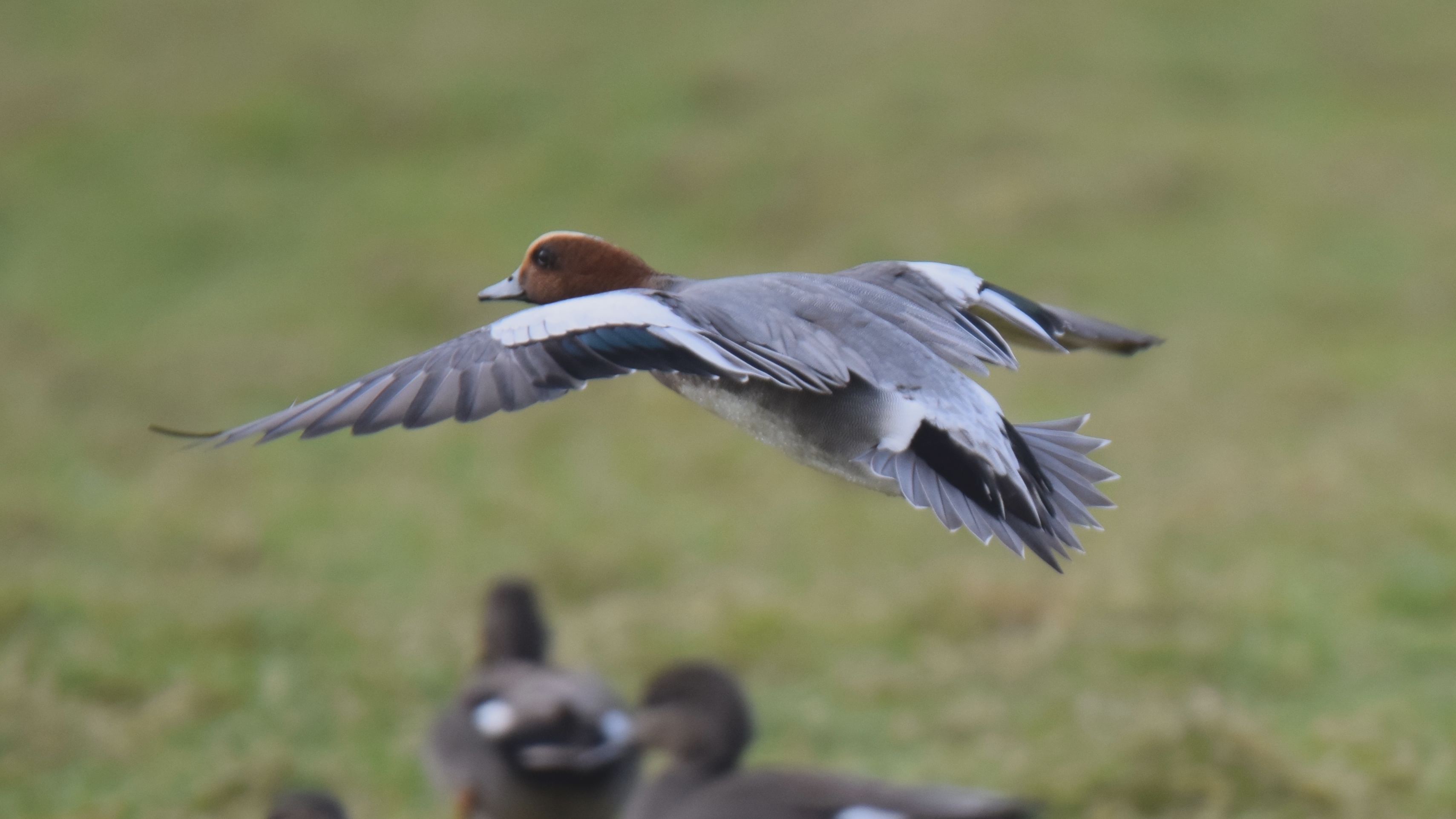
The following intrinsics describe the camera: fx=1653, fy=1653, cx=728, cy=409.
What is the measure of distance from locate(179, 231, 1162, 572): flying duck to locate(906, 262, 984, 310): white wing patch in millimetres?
33

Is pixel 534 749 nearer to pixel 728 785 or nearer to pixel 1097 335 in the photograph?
pixel 728 785

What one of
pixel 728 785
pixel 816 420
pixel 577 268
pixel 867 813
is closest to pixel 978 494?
pixel 816 420

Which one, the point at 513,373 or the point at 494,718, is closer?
the point at 513,373

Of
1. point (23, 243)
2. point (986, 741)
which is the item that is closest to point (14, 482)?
point (23, 243)

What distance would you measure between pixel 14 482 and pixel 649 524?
97.1 inches

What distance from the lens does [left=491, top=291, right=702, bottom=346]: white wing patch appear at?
2039 millimetres

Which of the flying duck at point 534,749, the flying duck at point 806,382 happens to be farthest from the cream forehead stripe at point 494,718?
the flying duck at point 806,382

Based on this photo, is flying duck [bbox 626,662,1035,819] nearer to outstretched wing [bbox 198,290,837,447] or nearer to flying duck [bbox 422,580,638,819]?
flying duck [bbox 422,580,638,819]

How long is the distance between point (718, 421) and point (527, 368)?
17.1 feet

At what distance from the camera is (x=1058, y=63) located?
10.9 metres

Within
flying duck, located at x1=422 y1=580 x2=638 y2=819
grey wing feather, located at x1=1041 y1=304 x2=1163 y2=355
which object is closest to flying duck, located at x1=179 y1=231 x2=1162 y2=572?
grey wing feather, located at x1=1041 y1=304 x2=1163 y2=355

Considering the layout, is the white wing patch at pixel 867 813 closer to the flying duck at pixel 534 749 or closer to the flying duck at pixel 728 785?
the flying duck at pixel 728 785

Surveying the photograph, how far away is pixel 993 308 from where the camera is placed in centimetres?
245

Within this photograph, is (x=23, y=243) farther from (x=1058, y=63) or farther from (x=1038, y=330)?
(x=1038, y=330)
